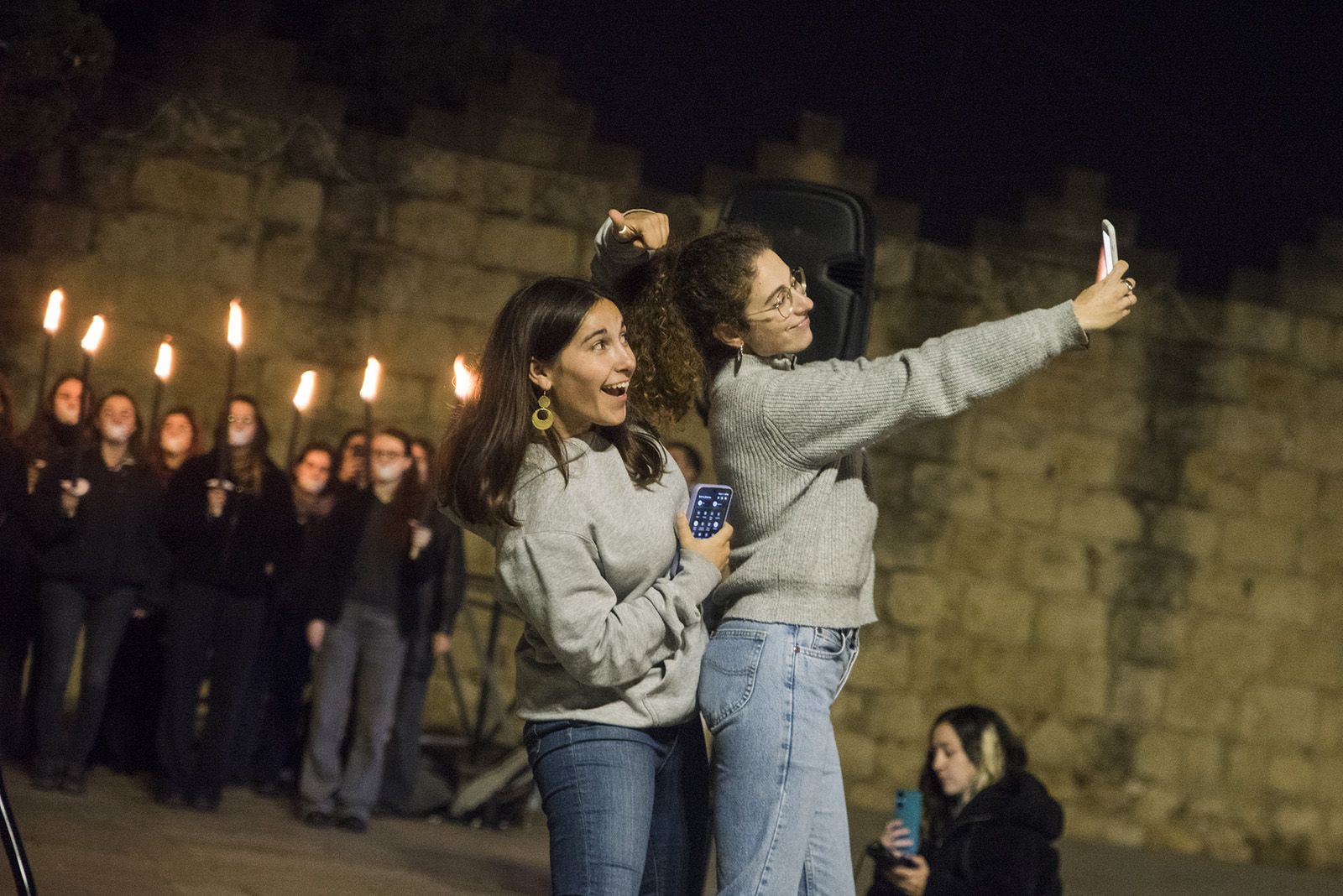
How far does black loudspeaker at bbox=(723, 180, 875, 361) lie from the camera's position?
3865 mm

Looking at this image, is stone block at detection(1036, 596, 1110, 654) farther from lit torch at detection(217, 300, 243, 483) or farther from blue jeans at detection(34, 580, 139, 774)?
blue jeans at detection(34, 580, 139, 774)

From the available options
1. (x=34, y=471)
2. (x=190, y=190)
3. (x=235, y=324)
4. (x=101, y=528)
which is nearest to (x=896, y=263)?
(x=190, y=190)

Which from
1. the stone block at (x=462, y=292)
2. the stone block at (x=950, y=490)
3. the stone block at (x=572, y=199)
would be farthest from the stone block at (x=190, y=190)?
the stone block at (x=950, y=490)

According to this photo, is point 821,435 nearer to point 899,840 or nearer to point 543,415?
point 543,415

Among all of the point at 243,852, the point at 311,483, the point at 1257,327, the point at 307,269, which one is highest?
the point at 1257,327

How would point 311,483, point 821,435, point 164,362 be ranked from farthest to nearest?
point 311,483
point 164,362
point 821,435

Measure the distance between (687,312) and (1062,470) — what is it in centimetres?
674

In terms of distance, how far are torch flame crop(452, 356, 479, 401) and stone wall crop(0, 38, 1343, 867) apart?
5757 millimetres

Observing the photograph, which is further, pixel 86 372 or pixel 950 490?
pixel 950 490

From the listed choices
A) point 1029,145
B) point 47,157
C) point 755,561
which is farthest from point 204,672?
point 1029,145

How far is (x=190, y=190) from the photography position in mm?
8367

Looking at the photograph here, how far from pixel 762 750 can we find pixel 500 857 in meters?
3.88

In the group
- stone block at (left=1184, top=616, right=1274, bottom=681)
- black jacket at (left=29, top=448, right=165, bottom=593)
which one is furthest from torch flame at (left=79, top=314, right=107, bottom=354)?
stone block at (left=1184, top=616, right=1274, bottom=681)

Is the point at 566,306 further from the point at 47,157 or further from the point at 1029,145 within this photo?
the point at 1029,145
